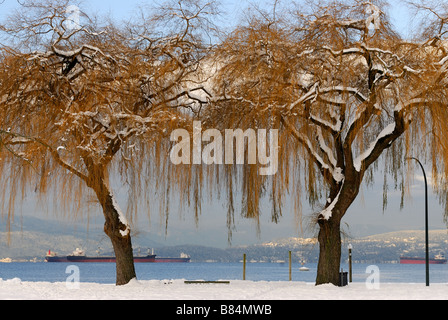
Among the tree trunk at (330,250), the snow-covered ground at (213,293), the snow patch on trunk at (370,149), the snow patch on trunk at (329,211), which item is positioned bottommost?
the snow-covered ground at (213,293)

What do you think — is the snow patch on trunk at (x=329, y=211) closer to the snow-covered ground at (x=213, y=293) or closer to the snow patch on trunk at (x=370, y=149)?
the snow patch on trunk at (x=370, y=149)

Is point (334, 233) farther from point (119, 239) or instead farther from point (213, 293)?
point (119, 239)

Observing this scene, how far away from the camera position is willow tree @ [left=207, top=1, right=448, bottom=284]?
1716 cm

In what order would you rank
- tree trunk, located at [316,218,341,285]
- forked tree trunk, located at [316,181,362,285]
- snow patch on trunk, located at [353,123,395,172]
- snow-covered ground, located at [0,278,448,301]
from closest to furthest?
snow-covered ground, located at [0,278,448,301]
snow patch on trunk, located at [353,123,395,172]
forked tree trunk, located at [316,181,362,285]
tree trunk, located at [316,218,341,285]

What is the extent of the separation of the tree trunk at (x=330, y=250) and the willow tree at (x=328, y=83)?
1050mm

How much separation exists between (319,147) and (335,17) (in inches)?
162

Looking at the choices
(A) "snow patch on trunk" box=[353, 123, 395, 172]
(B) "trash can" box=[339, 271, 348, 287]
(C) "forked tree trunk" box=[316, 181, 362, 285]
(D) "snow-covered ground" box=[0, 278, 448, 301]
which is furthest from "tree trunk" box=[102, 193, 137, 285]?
(A) "snow patch on trunk" box=[353, 123, 395, 172]

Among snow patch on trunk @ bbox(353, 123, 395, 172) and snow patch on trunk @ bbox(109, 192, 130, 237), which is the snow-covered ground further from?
snow patch on trunk @ bbox(353, 123, 395, 172)

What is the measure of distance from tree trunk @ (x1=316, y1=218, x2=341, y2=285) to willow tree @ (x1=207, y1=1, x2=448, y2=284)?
3.44 feet

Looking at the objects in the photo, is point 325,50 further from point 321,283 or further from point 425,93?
point 321,283

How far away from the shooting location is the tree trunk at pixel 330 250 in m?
19.5

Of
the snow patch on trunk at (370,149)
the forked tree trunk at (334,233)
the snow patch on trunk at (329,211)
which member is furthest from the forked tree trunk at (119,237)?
the snow patch on trunk at (370,149)

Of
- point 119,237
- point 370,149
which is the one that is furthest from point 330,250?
point 119,237

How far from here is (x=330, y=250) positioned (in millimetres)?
19641
